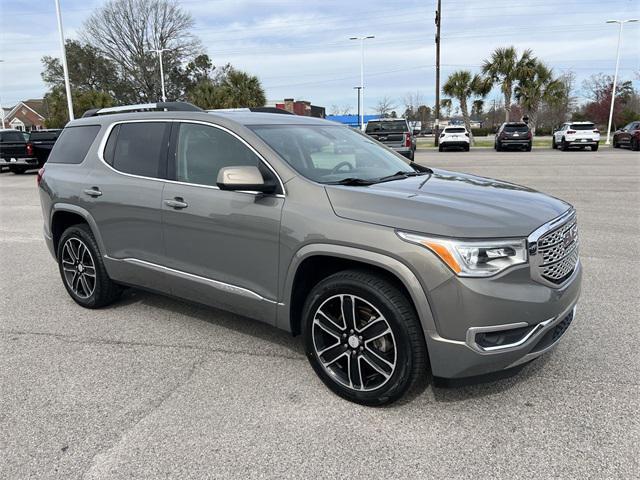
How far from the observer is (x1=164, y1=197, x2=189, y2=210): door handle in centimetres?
381

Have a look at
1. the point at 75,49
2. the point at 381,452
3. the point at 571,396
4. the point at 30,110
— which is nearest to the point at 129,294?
the point at 381,452

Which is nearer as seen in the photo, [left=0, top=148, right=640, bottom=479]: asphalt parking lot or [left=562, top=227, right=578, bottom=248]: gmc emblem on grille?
[left=0, top=148, right=640, bottom=479]: asphalt parking lot

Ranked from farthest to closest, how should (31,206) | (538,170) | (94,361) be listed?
(538,170) → (31,206) → (94,361)

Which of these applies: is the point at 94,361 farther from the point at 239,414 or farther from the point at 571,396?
the point at 571,396

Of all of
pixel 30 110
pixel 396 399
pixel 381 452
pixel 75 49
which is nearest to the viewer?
pixel 381 452

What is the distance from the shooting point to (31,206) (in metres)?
12.1

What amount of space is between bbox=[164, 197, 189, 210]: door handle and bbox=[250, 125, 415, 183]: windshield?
77 centimetres

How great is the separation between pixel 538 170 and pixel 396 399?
1672 centimetres

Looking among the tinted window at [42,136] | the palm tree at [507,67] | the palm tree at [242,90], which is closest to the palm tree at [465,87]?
the palm tree at [507,67]

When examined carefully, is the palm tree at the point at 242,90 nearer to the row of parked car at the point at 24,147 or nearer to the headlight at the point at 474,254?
the row of parked car at the point at 24,147

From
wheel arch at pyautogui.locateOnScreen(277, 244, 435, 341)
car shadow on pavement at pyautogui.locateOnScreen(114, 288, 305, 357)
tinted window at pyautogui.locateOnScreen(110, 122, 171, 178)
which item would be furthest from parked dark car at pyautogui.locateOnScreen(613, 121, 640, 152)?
wheel arch at pyautogui.locateOnScreen(277, 244, 435, 341)

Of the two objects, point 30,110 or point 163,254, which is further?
point 30,110

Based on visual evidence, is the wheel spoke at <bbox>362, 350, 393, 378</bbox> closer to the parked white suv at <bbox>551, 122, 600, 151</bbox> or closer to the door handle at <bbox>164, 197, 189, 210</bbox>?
the door handle at <bbox>164, 197, 189, 210</bbox>

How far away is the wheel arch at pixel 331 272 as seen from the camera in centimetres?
277
